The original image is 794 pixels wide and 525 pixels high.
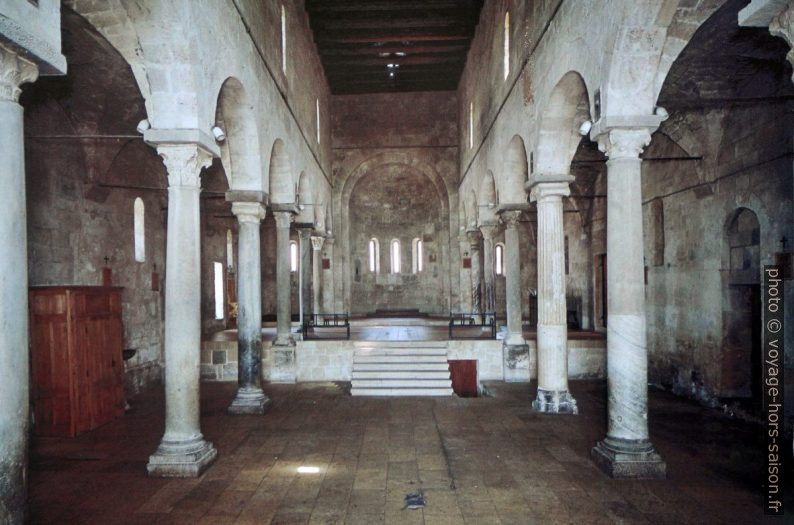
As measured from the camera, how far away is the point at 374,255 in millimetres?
26344

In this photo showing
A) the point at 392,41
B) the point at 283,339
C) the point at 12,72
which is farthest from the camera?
the point at 392,41

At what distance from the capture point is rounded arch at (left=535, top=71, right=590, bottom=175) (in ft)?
30.1

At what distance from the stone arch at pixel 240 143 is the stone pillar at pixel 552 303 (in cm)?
519

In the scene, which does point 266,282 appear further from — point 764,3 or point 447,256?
point 764,3

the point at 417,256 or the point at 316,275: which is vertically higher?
the point at 417,256

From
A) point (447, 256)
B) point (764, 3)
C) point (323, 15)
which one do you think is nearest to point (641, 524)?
point (764, 3)

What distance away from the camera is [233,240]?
2208cm

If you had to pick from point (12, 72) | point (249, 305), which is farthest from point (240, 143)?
point (12, 72)

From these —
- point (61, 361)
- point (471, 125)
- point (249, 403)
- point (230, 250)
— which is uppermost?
point (471, 125)

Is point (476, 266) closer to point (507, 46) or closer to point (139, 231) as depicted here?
point (507, 46)

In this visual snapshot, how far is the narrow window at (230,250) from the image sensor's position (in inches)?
850

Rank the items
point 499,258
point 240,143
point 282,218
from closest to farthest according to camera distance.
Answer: point 240,143
point 282,218
point 499,258

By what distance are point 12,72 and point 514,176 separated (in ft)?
33.5

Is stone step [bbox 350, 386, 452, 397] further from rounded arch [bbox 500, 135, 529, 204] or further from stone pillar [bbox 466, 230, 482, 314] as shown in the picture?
stone pillar [bbox 466, 230, 482, 314]
